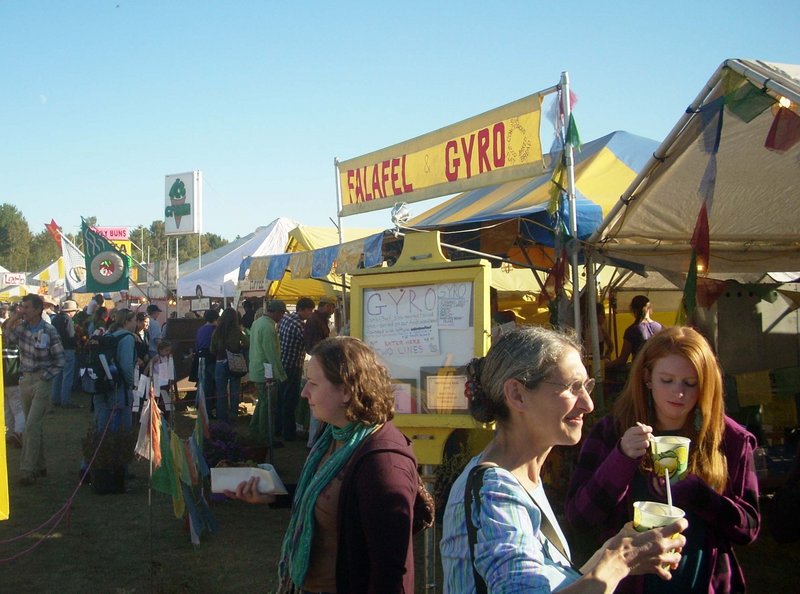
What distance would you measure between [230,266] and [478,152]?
1327cm

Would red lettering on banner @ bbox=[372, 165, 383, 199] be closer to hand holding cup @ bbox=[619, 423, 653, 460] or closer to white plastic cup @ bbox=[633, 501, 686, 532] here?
hand holding cup @ bbox=[619, 423, 653, 460]

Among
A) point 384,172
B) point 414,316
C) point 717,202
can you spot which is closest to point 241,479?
point 414,316

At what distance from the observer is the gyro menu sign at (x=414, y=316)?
4.14m

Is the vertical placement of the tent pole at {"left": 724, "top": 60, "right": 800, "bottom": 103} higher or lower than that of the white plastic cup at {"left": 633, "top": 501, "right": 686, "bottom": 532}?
higher

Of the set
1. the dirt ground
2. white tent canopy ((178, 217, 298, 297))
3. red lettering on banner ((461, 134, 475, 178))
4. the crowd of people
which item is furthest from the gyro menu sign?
white tent canopy ((178, 217, 298, 297))

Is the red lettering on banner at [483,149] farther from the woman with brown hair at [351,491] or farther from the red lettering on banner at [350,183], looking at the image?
the woman with brown hair at [351,491]

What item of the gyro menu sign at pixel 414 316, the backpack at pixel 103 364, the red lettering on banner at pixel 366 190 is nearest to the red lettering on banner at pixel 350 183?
the red lettering on banner at pixel 366 190

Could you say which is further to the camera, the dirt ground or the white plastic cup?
the dirt ground

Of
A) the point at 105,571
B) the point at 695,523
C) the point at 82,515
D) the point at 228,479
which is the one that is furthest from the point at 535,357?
the point at 82,515

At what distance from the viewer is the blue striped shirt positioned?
1514 mm

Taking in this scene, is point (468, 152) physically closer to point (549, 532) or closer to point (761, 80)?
point (761, 80)

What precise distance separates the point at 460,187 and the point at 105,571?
4.43m

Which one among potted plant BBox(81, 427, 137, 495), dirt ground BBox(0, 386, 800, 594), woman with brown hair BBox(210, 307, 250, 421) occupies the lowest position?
dirt ground BBox(0, 386, 800, 594)

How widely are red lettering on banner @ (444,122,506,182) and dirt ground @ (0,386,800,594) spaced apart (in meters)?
3.29
